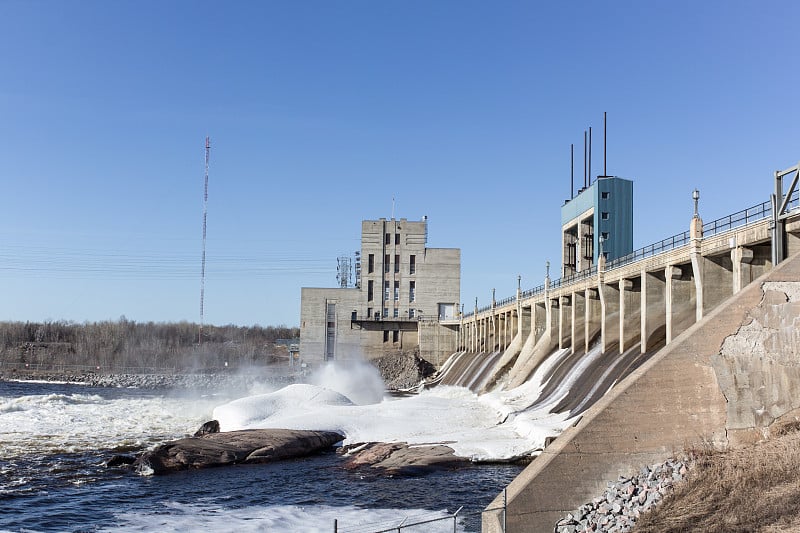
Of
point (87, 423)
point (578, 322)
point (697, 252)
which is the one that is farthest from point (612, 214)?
point (87, 423)

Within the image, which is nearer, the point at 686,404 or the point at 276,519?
the point at 686,404

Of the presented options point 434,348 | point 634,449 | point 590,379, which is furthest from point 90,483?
point 434,348

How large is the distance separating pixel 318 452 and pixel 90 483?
10111 mm

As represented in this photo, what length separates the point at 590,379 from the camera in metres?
36.8

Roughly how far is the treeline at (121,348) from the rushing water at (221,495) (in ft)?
371

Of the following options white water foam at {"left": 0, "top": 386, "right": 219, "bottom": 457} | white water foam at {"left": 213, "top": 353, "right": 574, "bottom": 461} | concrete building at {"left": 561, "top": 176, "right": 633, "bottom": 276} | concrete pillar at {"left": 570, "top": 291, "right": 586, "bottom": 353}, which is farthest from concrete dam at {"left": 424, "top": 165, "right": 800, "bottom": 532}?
concrete building at {"left": 561, "top": 176, "right": 633, "bottom": 276}

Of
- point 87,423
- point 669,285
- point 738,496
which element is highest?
point 669,285

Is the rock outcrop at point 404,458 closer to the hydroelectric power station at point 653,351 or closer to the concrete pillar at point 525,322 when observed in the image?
the hydroelectric power station at point 653,351

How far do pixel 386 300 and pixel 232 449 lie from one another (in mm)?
67114

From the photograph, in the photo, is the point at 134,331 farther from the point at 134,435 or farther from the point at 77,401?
the point at 134,435

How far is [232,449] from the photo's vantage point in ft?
104

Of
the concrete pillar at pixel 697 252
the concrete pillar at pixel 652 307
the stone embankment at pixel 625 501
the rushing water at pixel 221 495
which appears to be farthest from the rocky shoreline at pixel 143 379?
the stone embankment at pixel 625 501

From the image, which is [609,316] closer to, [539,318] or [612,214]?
[539,318]

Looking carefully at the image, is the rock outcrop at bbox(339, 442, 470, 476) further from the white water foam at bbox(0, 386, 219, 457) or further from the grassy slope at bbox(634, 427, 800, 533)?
the white water foam at bbox(0, 386, 219, 457)
